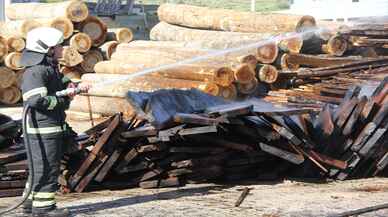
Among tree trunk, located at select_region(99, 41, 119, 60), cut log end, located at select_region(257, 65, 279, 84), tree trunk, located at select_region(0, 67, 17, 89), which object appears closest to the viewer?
cut log end, located at select_region(257, 65, 279, 84)

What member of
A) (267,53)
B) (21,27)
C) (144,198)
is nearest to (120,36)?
(21,27)

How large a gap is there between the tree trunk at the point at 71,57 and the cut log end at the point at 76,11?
30.5 inches

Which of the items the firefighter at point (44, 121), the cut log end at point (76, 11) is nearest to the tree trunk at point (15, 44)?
the cut log end at point (76, 11)

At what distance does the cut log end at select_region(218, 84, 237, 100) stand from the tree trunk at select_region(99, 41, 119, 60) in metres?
4.95

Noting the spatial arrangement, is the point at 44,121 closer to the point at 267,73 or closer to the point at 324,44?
the point at 267,73

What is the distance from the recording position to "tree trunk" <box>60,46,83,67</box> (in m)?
17.0

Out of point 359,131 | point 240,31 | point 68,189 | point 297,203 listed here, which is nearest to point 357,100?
point 359,131

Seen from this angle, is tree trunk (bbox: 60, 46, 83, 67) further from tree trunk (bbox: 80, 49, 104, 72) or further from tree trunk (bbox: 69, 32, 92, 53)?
tree trunk (bbox: 80, 49, 104, 72)

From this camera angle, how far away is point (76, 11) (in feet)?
56.5

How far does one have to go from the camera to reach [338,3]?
23922mm

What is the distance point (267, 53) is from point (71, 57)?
543 cm

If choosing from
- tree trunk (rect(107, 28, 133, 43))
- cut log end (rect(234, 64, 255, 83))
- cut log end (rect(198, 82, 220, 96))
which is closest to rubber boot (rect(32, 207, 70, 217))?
A: cut log end (rect(198, 82, 220, 96))

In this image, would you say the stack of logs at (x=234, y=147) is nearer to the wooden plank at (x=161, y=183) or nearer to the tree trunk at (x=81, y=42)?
the wooden plank at (x=161, y=183)

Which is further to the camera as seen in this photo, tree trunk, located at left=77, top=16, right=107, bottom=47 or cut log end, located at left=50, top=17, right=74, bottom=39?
tree trunk, located at left=77, top=16, right=107, bottom=47
